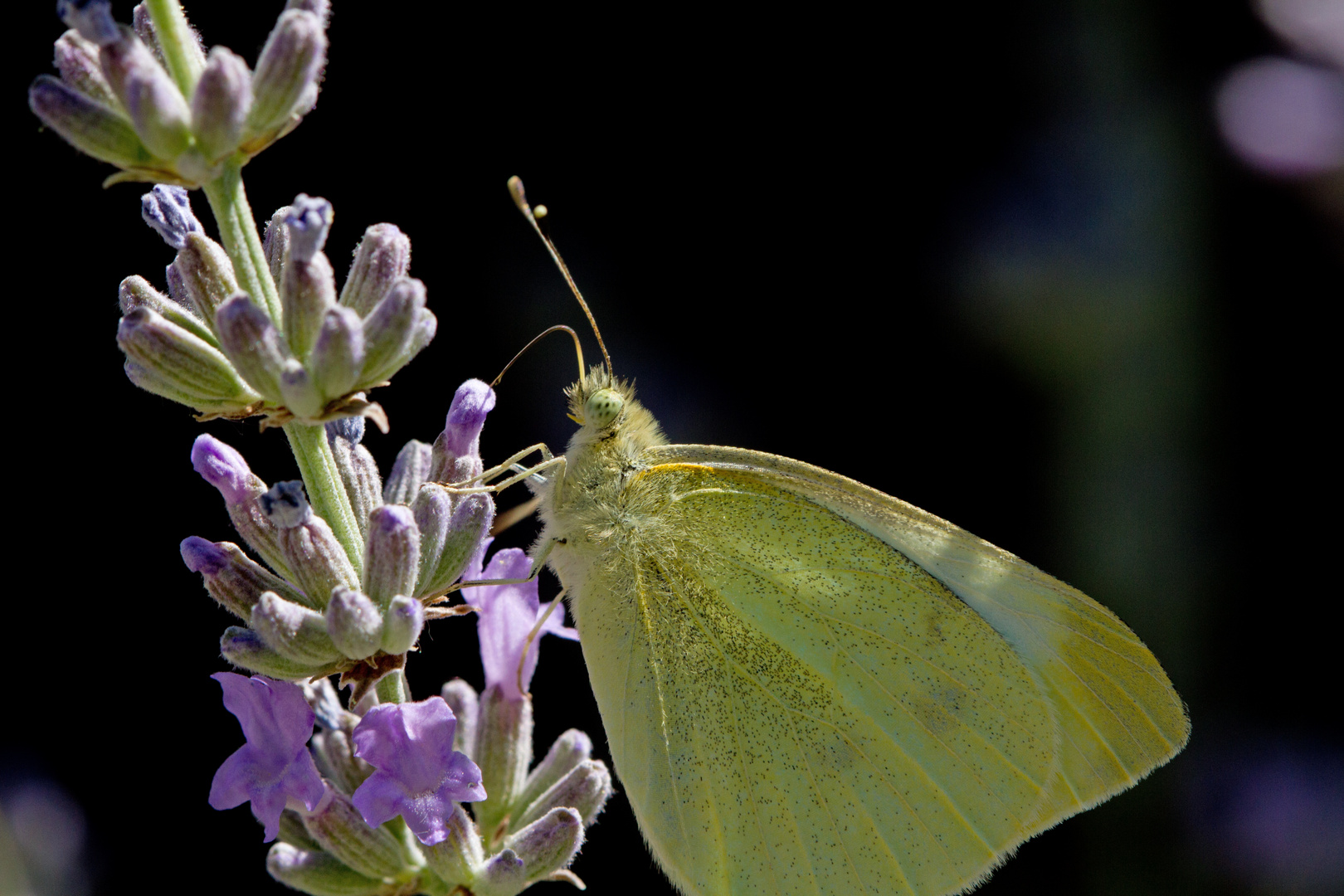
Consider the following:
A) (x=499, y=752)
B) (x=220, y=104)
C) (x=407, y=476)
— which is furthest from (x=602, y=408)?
(x=220, y=104)

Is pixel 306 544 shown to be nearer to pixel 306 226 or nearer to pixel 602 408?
pixel 306 226

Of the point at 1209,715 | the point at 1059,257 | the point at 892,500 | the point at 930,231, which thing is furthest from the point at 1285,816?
the point at 892,500

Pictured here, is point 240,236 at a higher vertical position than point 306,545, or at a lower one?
higher

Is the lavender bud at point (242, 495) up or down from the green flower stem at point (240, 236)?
down

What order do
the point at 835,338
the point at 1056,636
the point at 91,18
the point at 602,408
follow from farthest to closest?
the point at 835,338 < the point at 602,408 < the point at 1056,636 < the point at 91,18

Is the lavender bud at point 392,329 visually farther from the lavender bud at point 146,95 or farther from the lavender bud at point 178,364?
the lavender bud at point 146,95

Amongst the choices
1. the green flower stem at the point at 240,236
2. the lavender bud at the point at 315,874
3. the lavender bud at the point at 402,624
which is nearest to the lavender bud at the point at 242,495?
the lavender bud at the point at 402,624
